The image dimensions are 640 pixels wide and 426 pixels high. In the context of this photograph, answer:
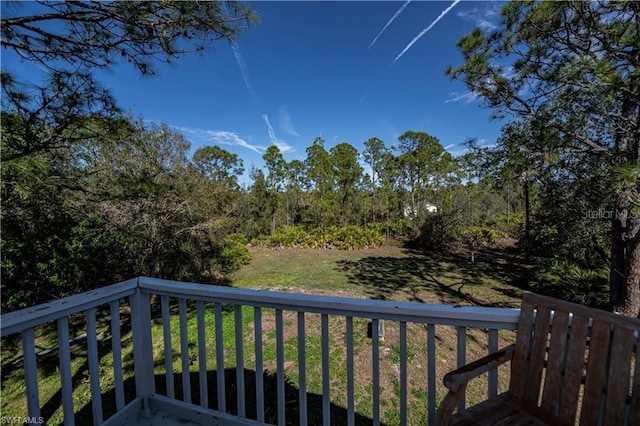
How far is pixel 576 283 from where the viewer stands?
484 centimetres

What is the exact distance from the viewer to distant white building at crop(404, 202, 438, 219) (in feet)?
41.4

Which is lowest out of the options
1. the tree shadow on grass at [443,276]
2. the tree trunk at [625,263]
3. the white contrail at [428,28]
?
the tree shadow on grass at [443,276]

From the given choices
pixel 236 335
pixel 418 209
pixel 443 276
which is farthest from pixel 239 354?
pixel 418 209

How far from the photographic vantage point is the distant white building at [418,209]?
12605 millimetres

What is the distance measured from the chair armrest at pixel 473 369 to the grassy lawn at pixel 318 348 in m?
1.73

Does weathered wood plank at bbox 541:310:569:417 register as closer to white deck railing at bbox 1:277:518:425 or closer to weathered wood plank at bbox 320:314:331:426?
white deck railing at bbox 1:277:518:425

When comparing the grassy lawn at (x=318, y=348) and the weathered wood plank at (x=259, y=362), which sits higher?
the weathered wood plank at (x=259, y=362)

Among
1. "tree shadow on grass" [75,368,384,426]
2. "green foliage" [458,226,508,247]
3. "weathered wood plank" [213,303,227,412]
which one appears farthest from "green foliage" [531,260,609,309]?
"weathered wood plank" [213,303,227,412]

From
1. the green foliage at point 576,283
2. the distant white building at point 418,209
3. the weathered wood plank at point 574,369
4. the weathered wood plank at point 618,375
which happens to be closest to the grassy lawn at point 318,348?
Answer: the green foliage at point 576,283

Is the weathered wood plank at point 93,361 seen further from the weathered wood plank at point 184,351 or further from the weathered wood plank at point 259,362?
the weathered wood plank at point 259,362

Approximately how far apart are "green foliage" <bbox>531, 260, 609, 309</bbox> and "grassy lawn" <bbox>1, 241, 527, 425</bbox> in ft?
2.17

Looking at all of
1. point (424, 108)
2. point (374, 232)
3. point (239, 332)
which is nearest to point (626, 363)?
point (239, 332)

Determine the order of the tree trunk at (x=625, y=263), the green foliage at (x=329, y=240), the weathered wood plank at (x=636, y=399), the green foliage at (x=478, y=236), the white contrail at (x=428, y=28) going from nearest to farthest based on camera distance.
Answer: the weathered wood plank at (x=636, y=399), the white contrail at (x=428, y=28), the tree trunk at (x=625, y=263), the green foliage at (x=478, y=236), the green foliage at (x=329, y=240)

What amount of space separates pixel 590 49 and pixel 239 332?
424 centimetres
